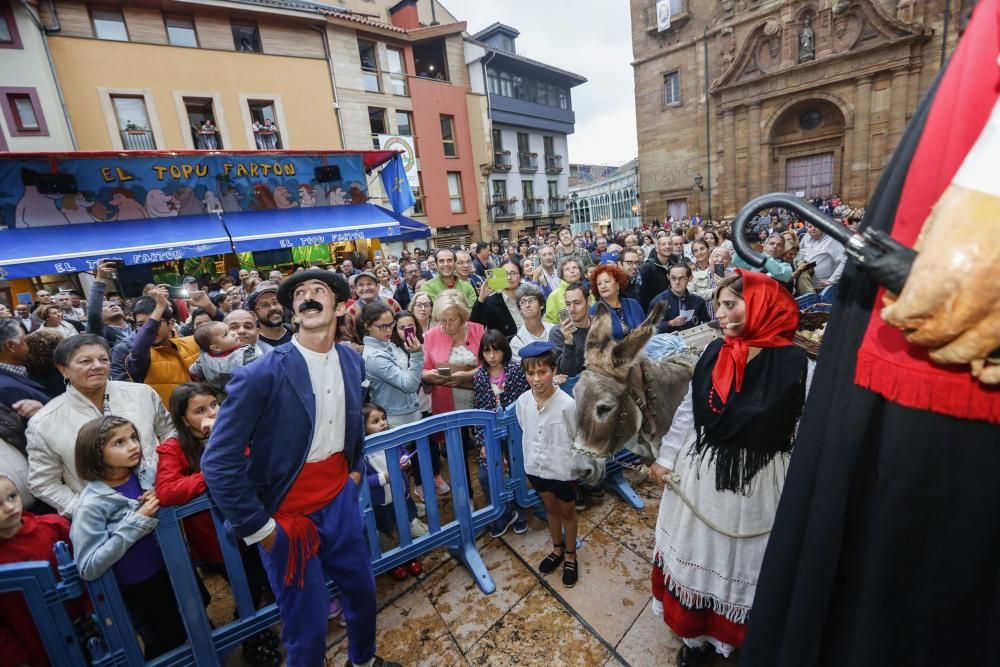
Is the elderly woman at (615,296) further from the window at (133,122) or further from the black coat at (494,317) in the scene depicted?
the window at (133,122)

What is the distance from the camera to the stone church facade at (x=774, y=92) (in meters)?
18.9

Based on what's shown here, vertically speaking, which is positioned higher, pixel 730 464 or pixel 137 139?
pixel 137 139

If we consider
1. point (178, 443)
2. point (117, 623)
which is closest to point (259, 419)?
point (178, 443)

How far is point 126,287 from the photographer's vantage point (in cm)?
1398

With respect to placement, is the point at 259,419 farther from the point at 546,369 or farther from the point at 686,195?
the point at 686,195

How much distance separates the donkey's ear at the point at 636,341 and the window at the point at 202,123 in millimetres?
20154

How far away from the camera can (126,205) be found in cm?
1142

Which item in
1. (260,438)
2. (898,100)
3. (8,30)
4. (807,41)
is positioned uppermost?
(8,30)

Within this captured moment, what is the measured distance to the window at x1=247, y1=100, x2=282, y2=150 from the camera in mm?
17938

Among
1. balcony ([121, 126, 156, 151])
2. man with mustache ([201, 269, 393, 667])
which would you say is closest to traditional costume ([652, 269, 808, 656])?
man with mustache ([201, 269, 393, 667])

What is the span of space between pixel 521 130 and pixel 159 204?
23.0m

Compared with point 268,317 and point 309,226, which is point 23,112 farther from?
point 268,317

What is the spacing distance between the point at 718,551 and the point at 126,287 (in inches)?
702

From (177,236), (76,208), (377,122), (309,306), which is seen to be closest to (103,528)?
(309,306)
